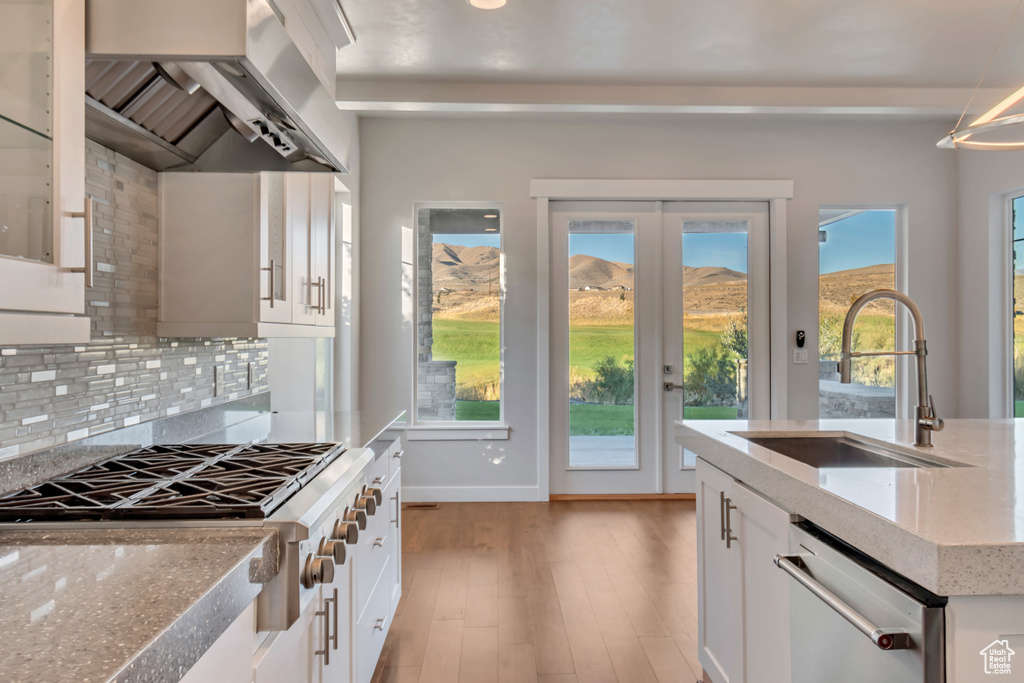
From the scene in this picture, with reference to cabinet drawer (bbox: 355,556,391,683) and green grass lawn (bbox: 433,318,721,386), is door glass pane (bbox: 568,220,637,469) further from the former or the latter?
cabinet drawer (bbox: 355,556,391,683)

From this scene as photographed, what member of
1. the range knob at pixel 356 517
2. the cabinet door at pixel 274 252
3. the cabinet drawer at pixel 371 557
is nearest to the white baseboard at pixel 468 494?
the cabinet drawer at pixel 371 557

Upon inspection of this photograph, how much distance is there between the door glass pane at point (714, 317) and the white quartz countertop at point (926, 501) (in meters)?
2.39

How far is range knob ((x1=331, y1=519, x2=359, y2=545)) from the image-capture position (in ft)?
4.09

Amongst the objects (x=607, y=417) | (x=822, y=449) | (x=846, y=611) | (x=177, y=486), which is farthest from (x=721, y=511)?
(x=607, y=417)

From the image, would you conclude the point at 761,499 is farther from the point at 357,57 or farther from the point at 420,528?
the point at 357,57

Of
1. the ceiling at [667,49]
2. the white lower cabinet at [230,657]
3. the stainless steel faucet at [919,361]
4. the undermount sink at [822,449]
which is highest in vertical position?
the ceiling at [667,49]

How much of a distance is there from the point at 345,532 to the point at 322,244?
1.49 metres

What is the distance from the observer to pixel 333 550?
3.78ft

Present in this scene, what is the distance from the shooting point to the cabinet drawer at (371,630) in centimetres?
166

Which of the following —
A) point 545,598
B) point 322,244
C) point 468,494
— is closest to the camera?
point 322,244

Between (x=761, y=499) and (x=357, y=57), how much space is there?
3.05 m

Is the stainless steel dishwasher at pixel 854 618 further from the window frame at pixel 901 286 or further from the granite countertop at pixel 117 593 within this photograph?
the window frame at pixel 901 286

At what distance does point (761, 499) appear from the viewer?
1438 mm

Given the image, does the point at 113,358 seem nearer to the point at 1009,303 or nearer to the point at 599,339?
the point at 599,339
